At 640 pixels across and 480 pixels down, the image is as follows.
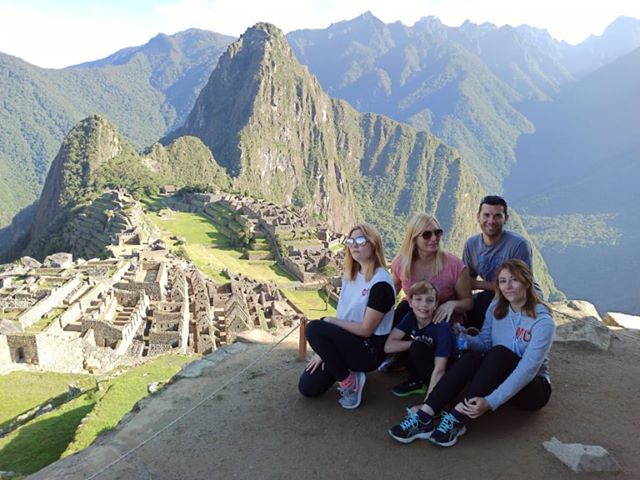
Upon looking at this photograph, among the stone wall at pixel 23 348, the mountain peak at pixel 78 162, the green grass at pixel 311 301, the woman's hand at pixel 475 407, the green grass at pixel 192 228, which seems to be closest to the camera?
the woman's hand at pixel 475 407

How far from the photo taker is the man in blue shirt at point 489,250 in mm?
5453

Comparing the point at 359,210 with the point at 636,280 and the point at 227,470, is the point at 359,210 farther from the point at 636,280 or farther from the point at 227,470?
the point at 227,470

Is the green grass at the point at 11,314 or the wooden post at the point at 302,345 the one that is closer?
the wooden post at the point at 302,345

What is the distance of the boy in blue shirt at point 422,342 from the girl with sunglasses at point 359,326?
0.57 feet

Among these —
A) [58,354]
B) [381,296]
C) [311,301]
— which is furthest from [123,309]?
[381,296]

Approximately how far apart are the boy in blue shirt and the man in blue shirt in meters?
0.72

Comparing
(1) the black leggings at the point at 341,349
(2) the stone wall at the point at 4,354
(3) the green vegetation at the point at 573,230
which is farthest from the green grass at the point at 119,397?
(3) the green vegetation at the point at 573,230

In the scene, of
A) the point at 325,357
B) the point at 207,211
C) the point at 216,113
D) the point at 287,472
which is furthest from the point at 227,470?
the point at 216,113

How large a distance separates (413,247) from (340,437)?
200 centimetres

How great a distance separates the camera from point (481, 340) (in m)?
5.08

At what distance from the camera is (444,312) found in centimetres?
513

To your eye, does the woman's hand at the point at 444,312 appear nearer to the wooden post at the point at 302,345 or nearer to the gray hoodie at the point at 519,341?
the gray hoodie at the point at 519,341

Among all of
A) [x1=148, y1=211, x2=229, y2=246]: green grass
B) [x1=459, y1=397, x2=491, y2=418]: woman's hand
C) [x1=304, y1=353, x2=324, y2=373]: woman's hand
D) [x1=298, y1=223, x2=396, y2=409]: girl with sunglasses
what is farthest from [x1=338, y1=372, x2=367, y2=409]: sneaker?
[x1=148, y1=211, x2=229, y2=246]: green grass

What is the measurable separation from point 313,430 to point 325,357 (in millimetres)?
700
